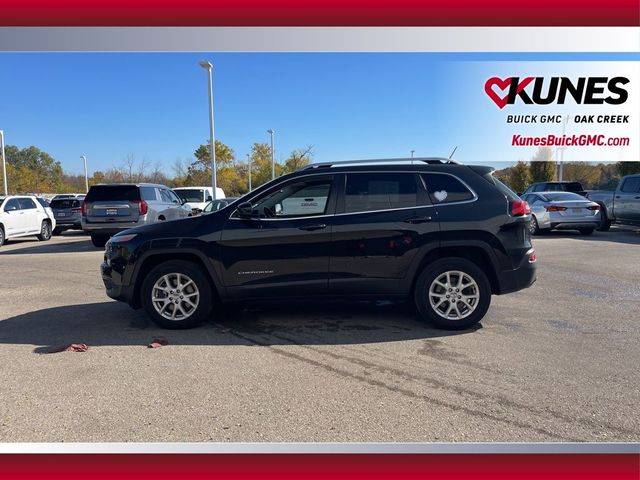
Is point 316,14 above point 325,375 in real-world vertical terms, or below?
above

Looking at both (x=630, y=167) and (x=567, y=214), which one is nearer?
(x=567, y=214)

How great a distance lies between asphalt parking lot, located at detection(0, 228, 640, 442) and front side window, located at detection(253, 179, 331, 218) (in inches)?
53.0

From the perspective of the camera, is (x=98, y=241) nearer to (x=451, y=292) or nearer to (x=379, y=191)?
(x=379, y=191)

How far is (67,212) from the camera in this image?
1878cm

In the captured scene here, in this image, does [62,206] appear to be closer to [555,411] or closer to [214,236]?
[214,236]

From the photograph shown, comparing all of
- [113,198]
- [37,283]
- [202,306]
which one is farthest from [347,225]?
[113,198]

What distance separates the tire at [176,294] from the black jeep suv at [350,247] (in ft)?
0.04

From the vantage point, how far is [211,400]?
11.7ft

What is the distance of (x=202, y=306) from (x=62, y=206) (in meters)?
16.7

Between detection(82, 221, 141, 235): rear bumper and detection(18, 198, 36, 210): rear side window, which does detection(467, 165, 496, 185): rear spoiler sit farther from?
detection(18, 198, 36, 210): rear side window

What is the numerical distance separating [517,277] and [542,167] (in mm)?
36079

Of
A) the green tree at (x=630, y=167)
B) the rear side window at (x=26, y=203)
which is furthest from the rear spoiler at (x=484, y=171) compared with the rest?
the green tree at (x=630, y=167)

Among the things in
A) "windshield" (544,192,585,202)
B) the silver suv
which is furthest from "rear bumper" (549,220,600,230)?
the silver suv

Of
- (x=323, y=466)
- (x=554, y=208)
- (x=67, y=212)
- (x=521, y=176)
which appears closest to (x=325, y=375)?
(x=323, y=466)
